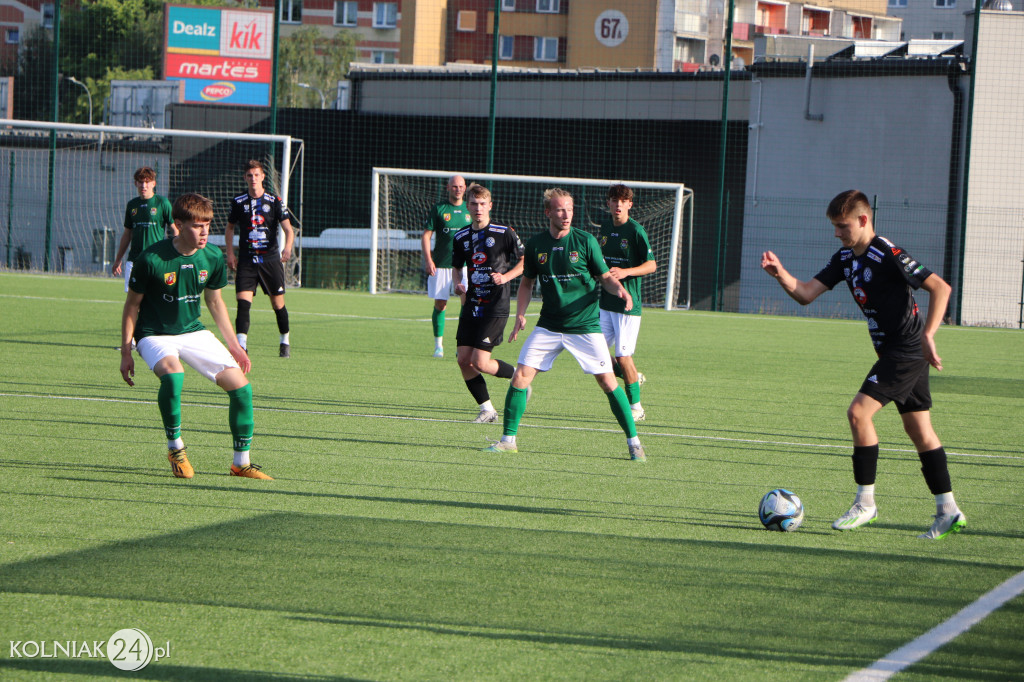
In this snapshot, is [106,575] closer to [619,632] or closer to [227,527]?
[227,527]

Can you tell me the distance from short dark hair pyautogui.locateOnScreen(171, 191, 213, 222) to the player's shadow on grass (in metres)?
1.90

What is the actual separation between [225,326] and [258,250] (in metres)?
6.54

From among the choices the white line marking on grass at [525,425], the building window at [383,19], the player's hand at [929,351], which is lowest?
the white line marking on grass at [525,425]

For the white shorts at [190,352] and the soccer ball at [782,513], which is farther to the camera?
the white shorts at [190,352]

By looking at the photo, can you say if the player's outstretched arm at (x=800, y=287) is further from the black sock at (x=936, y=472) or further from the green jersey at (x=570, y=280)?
the green jersey at (x=570, y=280)

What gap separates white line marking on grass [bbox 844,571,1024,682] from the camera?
383 cm

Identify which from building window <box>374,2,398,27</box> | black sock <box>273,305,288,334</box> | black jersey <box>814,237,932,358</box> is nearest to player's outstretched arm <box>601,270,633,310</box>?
black jersey <box>814,237,932,358</box>

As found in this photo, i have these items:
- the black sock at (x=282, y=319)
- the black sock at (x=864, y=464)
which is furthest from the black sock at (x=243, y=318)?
the black sock at (x=864, y=464)

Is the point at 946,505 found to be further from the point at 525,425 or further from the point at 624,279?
the point at 624,279

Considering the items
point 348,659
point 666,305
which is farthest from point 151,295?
point 666,305

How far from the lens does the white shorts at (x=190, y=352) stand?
672 cm

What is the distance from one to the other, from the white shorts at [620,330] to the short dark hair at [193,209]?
421 cm

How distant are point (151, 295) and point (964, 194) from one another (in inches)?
803

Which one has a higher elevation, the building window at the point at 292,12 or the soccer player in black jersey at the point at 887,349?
the building window at the point at 292,12
